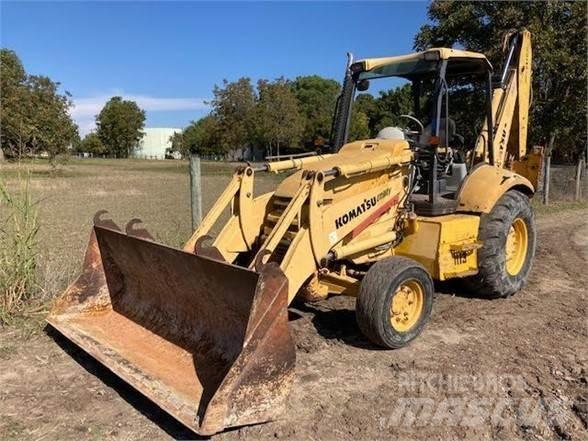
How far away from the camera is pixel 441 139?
19.9 feet

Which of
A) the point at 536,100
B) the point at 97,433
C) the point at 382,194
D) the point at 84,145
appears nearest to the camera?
the point at 97,433

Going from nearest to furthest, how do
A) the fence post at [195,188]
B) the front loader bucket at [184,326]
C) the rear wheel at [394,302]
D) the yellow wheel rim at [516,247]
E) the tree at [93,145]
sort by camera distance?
1. the front loader bucket at [184,326]
2. the rear wheel at [394,302]
3. the fence post at [195,188]
4. the yellow wheel rim at [516,247]
5. the tree at [93,145]

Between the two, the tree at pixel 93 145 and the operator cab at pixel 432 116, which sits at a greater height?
the tree at pixel 93 145

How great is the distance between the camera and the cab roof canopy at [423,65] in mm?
5879

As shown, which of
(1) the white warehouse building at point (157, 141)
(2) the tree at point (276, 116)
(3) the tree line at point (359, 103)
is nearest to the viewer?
(3) the tree line at point (359, 103)

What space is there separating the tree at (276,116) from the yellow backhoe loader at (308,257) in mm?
42234

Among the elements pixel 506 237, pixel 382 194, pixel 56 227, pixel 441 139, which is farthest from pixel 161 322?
Result: pixel 56 227

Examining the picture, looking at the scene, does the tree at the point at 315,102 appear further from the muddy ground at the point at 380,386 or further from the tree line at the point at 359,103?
the muddy ground at the point at 380,386

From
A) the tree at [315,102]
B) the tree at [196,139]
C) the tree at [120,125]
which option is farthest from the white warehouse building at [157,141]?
the tree at [315,102]

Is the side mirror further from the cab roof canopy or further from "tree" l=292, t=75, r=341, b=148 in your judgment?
"tree" l=292, t=75, r=341, b=148

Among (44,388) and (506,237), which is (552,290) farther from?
(44,388)

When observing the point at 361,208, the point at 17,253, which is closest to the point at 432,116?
the point at 361,208

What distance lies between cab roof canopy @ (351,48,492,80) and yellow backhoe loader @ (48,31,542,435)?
0.6 inches

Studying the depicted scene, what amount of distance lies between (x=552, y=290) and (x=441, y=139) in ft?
8.27
